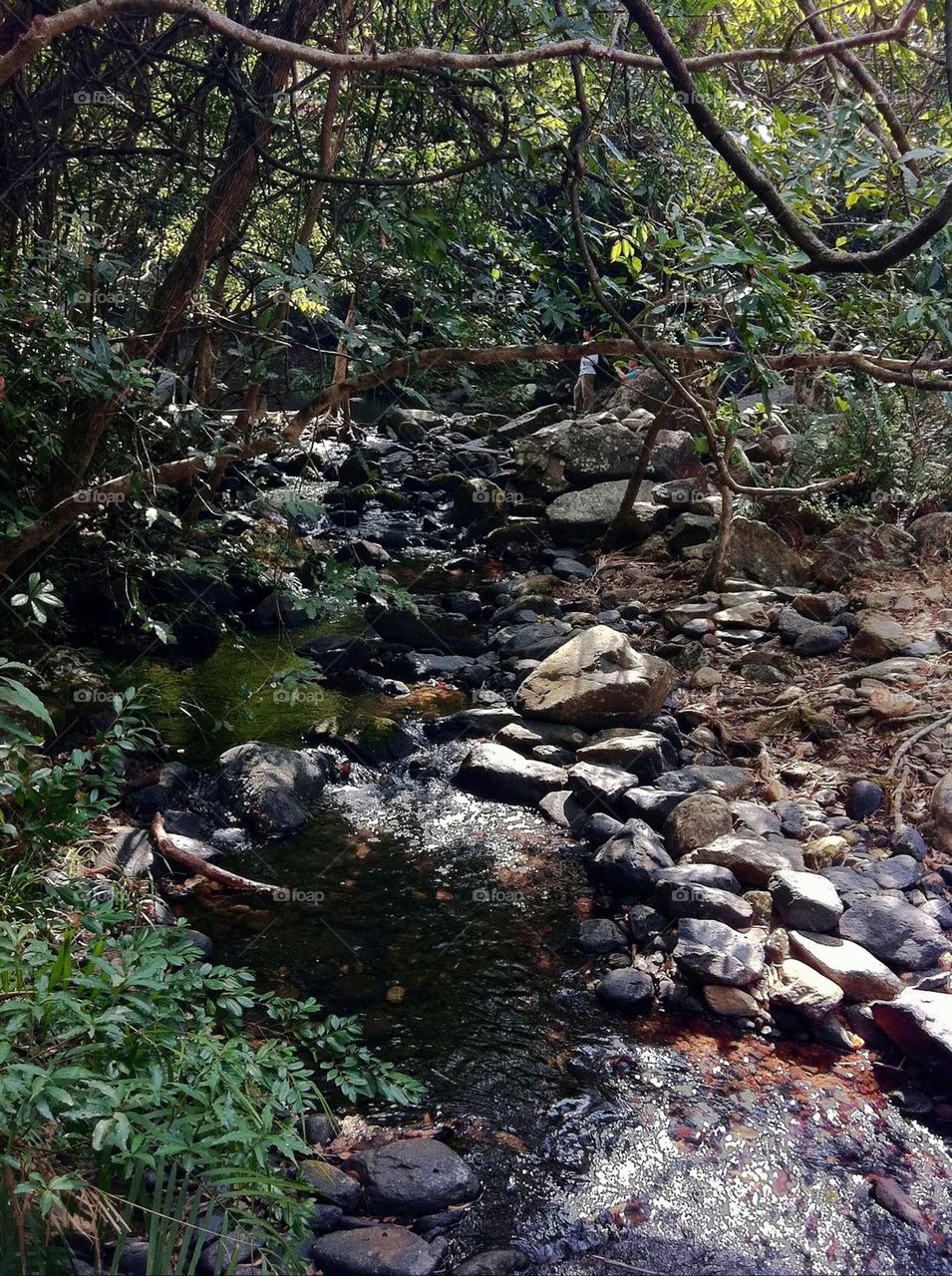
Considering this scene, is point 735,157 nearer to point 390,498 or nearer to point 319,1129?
point 319,1129

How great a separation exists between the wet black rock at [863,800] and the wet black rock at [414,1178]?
2.66 m

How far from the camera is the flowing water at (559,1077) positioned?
2.45 meters

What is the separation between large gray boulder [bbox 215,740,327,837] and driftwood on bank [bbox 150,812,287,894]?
403 mm

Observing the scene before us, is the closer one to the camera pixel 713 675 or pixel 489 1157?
pixel 489 1157

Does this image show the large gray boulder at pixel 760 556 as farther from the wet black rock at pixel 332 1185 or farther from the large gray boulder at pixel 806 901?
the wet black rock at pixel 332 1185

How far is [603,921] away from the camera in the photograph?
3.75 m

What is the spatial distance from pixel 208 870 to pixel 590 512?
5.91 meters

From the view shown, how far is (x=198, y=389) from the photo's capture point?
195 inches

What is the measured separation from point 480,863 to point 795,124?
10.6 feet

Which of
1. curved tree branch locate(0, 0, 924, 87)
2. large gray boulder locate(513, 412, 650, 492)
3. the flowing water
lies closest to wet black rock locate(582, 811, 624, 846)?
the flowing water

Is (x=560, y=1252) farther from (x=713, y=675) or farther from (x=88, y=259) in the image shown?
(x=713, y=675)

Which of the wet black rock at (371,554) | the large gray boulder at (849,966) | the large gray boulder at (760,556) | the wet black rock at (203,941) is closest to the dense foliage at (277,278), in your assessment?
the wet black rock at (203,941)

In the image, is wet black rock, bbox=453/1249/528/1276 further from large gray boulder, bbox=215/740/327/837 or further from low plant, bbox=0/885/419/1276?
large gray boulder, bbox=215/740/327/837

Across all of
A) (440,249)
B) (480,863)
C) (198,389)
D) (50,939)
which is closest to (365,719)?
(480,863)
